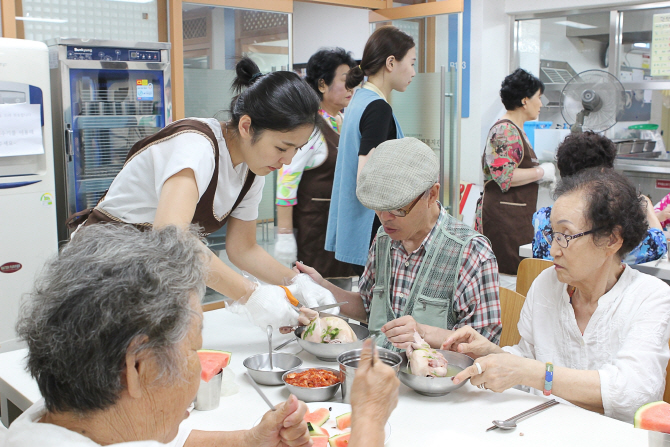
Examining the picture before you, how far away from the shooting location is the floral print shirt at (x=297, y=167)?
10.6ft

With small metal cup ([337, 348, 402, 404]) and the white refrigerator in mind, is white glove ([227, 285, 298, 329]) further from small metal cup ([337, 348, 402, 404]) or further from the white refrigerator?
the white refrigerator

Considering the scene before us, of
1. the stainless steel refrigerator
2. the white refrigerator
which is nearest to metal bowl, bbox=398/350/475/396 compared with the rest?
the white refrigerator

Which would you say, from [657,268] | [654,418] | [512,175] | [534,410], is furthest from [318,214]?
[654,418]

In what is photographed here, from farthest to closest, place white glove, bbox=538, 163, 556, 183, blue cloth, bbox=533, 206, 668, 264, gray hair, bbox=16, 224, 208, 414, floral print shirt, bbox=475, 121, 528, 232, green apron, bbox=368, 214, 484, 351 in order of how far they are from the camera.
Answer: white glove, bbox=538, 163, 556, 183 < floral print shirt, bbox=475, 121, 528, 232 < blue cloth, bbox=533, 206, 668, 264 < green apron, bbox=368, 214, 484, 351 < gray hair, bbox=16, 224, 208, 414

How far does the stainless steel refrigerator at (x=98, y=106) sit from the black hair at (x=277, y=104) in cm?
207

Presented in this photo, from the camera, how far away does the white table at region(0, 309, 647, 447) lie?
140 cm

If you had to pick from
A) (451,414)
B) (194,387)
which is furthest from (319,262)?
(194,387)

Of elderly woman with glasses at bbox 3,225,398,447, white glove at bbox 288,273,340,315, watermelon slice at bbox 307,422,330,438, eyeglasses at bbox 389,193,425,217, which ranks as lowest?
watermelon slice at bbox 307,422,330,438

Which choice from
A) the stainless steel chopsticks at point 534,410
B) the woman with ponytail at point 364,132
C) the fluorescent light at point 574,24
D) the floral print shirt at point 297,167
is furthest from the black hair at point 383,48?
the fluorescent light at point 574,24

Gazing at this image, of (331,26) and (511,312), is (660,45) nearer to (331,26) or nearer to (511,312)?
(331,26)

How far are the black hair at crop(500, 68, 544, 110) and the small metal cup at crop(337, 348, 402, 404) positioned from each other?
2.85 metres

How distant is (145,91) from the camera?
13.4 feet

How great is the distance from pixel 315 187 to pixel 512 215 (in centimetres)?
154

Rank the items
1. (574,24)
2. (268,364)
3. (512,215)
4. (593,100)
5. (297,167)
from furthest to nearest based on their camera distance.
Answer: (574,24) → (593,100) → (512,215) → (297,167) → (268,364)
